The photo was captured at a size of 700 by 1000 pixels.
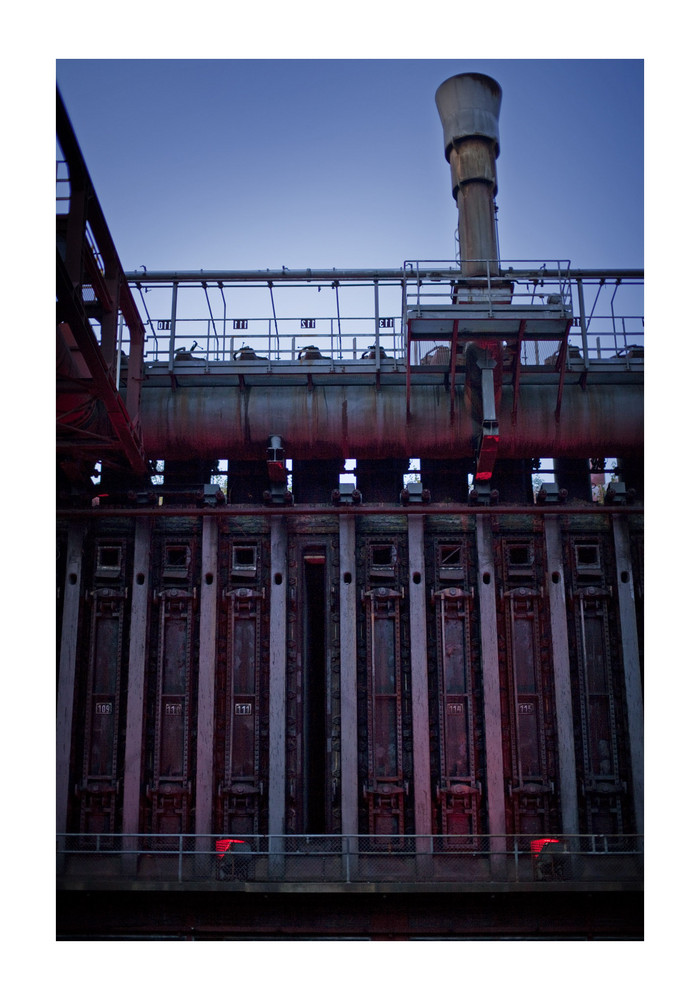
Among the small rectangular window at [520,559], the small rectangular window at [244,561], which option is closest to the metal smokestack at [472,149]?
the small rectangular window at [520,559]

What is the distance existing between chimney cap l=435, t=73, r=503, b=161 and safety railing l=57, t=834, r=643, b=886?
15170mm

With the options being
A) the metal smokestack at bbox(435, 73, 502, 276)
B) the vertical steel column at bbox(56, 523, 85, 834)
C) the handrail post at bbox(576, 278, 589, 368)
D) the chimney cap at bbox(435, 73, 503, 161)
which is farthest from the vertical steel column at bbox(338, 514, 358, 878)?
the chimney cap at bbox(435, 73, 503, 161)

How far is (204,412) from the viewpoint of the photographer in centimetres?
1800

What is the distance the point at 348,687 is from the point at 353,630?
1061 mm

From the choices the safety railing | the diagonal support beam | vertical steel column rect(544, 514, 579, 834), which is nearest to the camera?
the diagonal support beam

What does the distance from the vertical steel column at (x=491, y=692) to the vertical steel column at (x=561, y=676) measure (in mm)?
1078

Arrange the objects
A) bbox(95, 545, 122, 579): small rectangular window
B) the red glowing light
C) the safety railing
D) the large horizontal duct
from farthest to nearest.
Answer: the large horizontal duct < bbox(95, 545, 122, 579): small rectangular window < the red glowing light < the safety railing

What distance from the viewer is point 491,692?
16.6 m

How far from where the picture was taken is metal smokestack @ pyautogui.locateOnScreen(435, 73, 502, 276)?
66.5ft

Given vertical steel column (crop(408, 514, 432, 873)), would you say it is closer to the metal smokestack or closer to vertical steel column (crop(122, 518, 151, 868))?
vertical steel column (crop(122, 518, 151, 868))

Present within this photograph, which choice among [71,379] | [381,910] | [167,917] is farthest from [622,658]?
[71,379]

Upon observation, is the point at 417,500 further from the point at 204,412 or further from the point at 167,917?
the point at 167,917

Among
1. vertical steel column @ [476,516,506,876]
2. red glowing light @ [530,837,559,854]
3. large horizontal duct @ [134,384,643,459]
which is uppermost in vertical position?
large horizontal duct @ [134,384,643,459]

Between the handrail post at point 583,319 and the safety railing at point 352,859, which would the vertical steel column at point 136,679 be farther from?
the handrail post at point 583,319
